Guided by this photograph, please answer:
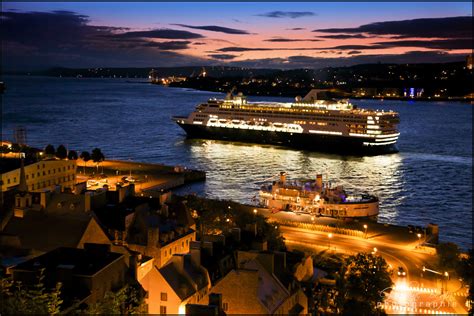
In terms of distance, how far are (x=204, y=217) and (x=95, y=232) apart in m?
6.78

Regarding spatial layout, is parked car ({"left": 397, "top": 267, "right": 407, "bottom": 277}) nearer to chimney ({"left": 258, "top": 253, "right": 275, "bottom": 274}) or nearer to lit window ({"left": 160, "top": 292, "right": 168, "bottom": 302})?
chimney ({"left": 258, "top": 253, "right": 275, "bottom": 274})

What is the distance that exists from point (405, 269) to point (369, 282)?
3995 millimetres

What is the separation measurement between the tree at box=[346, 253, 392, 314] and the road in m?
0.80

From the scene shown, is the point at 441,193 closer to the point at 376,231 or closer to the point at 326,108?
the point at 376,231

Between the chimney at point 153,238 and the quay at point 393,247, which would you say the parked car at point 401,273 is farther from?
the chimney at point 153,238

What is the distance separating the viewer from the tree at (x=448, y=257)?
1855 centimetres

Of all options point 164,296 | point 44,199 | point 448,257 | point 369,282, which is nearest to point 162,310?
point 164,296

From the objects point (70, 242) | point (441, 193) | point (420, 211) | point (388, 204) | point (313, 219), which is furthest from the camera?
point (441, 193)

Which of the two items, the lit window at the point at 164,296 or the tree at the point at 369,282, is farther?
the tree at the point at 369,282

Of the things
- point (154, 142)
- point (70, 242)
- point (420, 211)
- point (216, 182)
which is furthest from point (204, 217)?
point (154, 142)

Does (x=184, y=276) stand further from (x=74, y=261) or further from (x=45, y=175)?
(x=45, y=175)

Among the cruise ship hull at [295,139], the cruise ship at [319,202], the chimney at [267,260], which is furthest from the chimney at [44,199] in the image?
the cruise ship hull at [295,139]

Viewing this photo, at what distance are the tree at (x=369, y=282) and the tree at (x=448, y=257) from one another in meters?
2.97

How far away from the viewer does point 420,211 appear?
31234 millimetres
